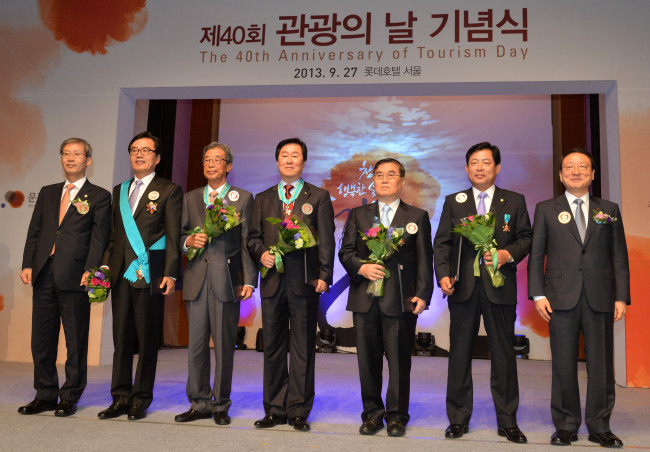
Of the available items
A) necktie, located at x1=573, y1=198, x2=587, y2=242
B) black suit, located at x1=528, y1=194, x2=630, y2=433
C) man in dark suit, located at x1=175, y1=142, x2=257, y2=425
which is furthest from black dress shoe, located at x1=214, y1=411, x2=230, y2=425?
necktie, located at x1=573, y1=198, x2=587, y2=242

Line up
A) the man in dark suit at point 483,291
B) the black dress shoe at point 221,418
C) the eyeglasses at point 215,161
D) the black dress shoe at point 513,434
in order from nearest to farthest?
1. the black dress shoe at point 513,434
2. the man in dark suit at point 483,291
3. the black dress shoe at point 221,418
4. the eyeglasses at point 215,161

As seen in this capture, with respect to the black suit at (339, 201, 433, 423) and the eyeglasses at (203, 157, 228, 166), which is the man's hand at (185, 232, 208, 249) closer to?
the eyeglasses at (203, 157, 228, 166)

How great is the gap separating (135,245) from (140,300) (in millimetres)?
326

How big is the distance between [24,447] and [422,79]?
387 centimetres

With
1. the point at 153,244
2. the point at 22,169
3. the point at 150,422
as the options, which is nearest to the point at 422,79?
the point at 153,244

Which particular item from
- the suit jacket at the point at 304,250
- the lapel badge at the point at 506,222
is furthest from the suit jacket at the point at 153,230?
the lapel badge at the point at 506,222

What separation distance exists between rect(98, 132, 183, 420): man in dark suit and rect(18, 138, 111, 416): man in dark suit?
18cm

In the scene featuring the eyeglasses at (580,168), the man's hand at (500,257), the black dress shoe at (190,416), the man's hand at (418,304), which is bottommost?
the black dress shoe at (190,416)

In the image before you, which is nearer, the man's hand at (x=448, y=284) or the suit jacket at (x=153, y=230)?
the man's hand at (x=448, y=284)

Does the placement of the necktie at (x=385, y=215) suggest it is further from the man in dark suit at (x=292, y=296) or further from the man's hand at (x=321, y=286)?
the man's hand at (x=321, y=286)

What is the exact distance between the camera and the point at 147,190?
3.41 m

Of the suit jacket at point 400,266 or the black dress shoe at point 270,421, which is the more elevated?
the suit jacket at point 400,266

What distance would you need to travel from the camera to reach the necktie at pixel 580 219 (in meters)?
3.04

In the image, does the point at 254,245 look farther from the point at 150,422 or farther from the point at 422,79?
the point at 422,79
